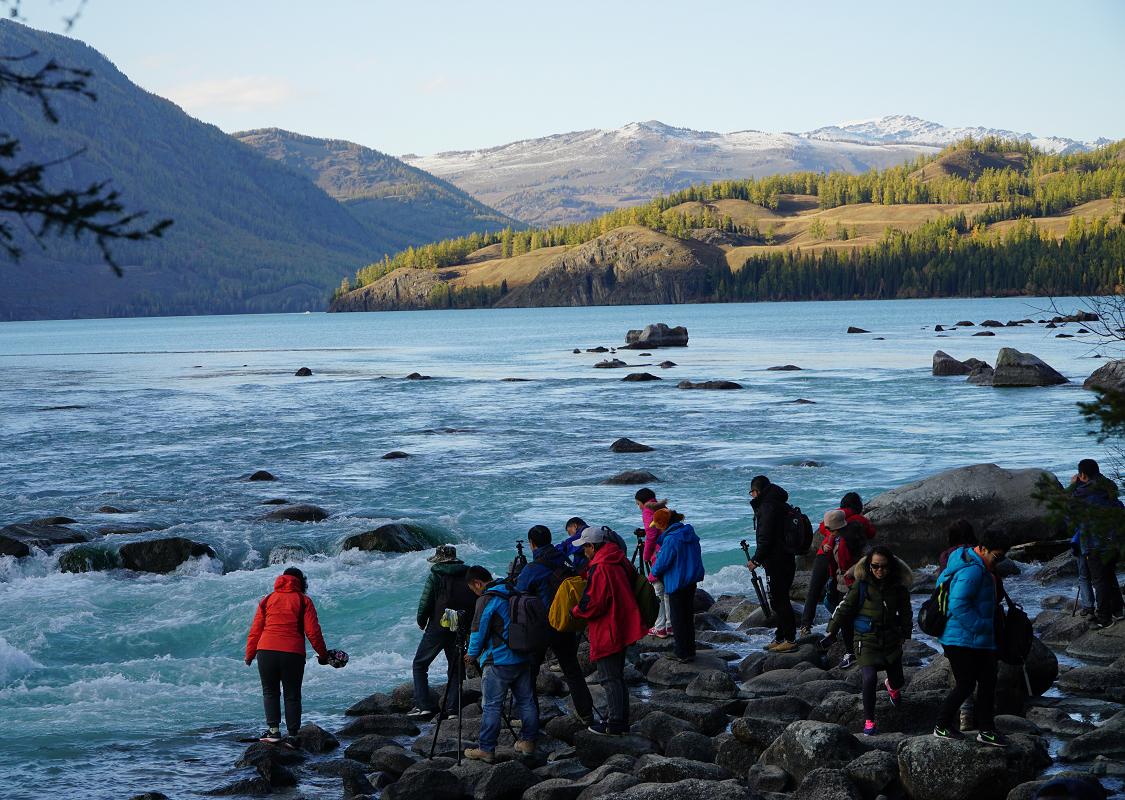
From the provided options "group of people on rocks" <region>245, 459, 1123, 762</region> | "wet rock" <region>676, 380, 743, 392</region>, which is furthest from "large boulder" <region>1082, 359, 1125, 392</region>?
"group of people on rocks" <region>245, 459, 1123, 762</region>

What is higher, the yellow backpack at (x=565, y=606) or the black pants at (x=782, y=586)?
the yellow backpack at (x=565, y=606)

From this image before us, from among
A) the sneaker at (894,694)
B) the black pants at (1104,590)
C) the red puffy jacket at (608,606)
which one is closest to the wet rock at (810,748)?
the sneaker at (894,694)

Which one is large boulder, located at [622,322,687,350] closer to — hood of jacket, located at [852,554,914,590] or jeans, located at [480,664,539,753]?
jeans, located at [480,664,539,753]

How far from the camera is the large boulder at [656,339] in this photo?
127625mm

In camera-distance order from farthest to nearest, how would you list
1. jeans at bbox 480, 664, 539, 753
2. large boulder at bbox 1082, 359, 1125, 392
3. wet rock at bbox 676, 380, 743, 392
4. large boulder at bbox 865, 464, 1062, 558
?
wet rock at bbox 676, 380, 743, 392 → large boulder at bbox 1082, 359, 1125, 392 → large boulder at bbox 865, 464, 1062, 558 → jeans at bbox 480, 664, 539, 753

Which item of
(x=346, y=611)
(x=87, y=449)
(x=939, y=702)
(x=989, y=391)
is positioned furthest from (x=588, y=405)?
(x=939, y=702)

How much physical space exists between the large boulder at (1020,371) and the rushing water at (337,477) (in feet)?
4.85

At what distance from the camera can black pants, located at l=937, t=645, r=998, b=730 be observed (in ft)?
40.9

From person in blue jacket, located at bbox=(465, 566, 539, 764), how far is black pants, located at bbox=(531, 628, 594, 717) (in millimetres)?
370

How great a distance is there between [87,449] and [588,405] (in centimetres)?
2594

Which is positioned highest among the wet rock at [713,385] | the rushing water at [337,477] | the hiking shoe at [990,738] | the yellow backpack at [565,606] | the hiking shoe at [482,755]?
the yellow backpack at [565,606]

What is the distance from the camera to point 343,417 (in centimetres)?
6419

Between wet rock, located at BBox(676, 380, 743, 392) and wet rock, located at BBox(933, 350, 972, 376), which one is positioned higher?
wet rock, located at BBox(933, 350, 972, 376)

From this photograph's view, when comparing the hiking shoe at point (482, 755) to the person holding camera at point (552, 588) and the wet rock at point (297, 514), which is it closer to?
the person holding camera at point (552, 588)
